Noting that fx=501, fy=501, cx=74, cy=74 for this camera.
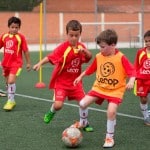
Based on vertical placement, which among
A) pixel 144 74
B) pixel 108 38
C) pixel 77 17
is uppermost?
pixel 77 17

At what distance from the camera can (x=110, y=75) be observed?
21.2 feet

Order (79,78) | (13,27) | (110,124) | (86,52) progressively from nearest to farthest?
1. (110,124)
2. (79,78)
3. (86,52)
4. (13,27)

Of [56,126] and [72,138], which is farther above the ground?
[72,138]

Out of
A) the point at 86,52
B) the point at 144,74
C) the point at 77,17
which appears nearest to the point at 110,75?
the point at 86,52

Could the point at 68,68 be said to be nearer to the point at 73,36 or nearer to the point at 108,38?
the point at 73,36

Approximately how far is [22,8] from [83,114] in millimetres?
31699

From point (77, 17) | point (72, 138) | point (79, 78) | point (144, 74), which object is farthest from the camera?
point (77, 17)

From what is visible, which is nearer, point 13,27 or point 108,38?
point 108,38

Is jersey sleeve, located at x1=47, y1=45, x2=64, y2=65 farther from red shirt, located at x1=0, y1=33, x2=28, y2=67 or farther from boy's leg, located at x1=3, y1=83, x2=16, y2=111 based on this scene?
red shirt, located at x1=0, y1=33, x2=28, y2=67

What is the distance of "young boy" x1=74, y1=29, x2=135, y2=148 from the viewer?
6.31 m

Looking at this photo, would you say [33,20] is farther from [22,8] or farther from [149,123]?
[149,123]

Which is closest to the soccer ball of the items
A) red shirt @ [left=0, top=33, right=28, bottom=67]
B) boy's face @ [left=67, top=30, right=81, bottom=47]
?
boy's face @ [left=67, top=30, right=81, bottom=47]

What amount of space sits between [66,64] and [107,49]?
961mm

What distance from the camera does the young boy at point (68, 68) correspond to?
709 centimetres
